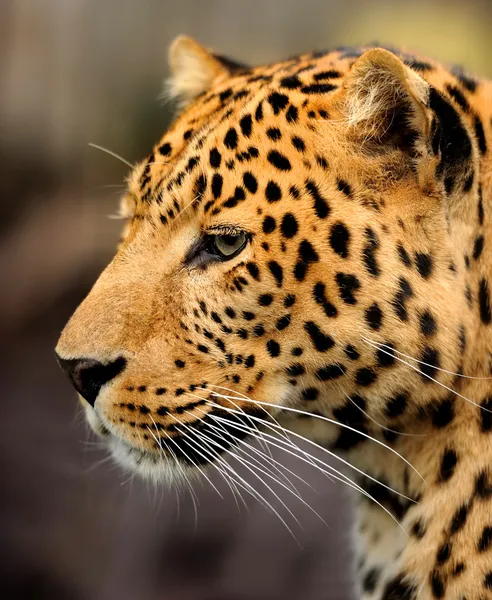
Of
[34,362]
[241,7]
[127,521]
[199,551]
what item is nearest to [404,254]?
[199,551]

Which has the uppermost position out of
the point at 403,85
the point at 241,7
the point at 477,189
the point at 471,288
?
the point at 241,7

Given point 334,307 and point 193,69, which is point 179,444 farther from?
point 193,69

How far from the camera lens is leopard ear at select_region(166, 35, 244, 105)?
3926 mm

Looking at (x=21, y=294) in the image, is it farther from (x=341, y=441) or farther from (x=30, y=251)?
(x=341, y=441)

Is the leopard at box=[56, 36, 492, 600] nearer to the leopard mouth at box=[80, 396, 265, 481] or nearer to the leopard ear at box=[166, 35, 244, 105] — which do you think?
the leopard mouth at box=[80, 396, 265, 481]

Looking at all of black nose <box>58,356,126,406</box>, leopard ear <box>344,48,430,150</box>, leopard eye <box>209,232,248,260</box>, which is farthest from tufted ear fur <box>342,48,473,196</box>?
→ black nose <box>58,356,126,406</box>

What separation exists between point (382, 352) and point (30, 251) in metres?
8.41

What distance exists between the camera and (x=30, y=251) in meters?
10.8

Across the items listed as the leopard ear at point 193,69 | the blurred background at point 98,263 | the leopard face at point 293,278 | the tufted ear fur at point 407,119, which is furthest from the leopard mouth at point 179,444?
the blurred background at point 98,263

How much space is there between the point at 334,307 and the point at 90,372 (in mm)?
809

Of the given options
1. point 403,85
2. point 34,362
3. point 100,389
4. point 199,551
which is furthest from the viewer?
point 34,362

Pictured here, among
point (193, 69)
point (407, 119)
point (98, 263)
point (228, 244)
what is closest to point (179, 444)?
point (228, 244)

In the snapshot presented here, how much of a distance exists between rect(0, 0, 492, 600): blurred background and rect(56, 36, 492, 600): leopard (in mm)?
3367

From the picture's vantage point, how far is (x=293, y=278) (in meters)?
2.97
